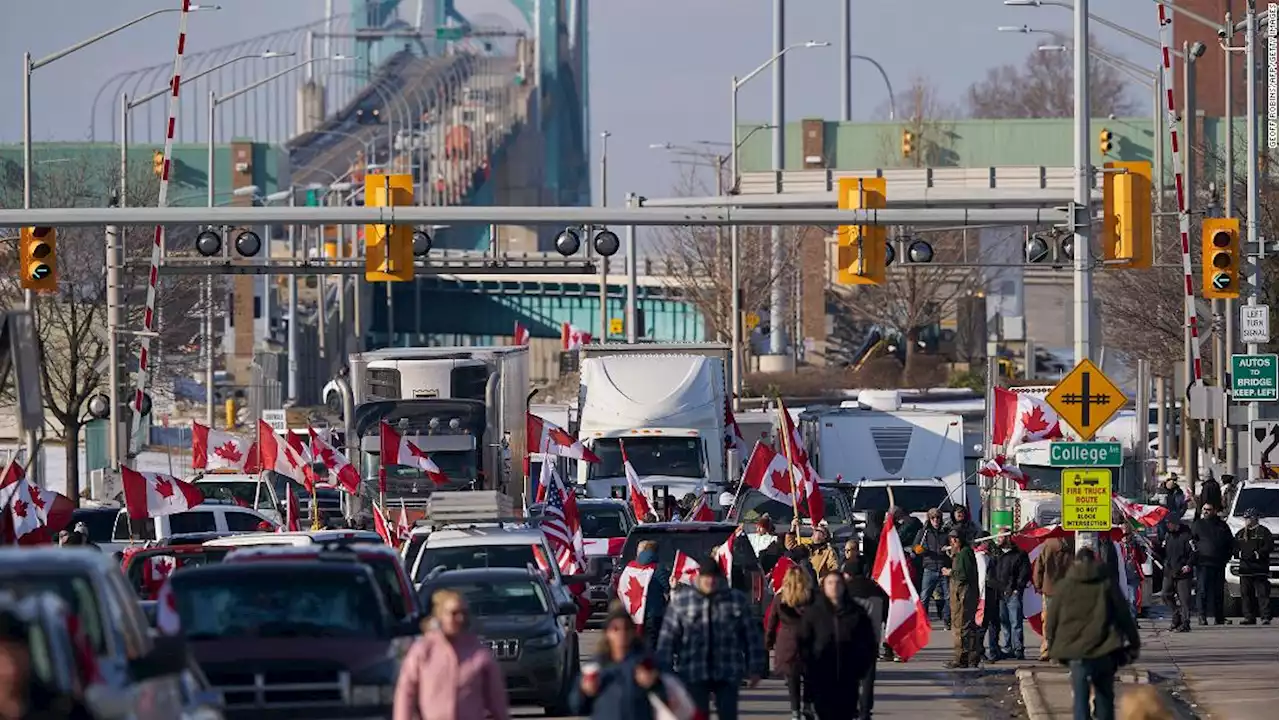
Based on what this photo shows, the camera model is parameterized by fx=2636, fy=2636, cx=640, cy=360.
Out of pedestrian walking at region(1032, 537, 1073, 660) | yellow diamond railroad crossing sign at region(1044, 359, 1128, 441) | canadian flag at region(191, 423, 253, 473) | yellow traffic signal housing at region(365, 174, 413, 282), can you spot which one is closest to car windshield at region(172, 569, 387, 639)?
pedestrian walking at region(1032, 537, 1073, 660)

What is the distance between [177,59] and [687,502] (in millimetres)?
10637

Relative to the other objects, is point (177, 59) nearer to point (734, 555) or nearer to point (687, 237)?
point (734, 555)

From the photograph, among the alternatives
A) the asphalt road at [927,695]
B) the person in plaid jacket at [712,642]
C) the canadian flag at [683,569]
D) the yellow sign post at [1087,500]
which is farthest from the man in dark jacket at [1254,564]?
the person in plaid jacket at [712,642]

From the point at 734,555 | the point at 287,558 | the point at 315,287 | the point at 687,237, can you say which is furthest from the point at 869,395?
the point at 315,287

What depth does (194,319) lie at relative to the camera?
66.5m

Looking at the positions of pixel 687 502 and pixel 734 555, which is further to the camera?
pixel 687 502

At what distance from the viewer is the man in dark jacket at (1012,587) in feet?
85.8

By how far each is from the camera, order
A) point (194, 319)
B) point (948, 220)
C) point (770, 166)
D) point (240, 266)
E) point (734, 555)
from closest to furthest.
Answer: point (734, 555)
point (948, 220)
point (240, 266)
point (194, 319)
point (770, 166)

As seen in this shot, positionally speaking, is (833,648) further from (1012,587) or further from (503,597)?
(1012,587)

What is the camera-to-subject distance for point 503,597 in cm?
2155

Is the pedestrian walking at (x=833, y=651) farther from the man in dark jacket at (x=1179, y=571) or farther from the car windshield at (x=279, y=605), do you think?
the man in dark jacket at (x=1179, y=571)

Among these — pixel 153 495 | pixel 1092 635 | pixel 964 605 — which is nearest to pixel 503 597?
pixel 1092 635

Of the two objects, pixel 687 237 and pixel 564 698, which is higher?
pixel 687 237

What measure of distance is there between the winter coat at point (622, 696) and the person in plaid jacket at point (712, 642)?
3506 mm
